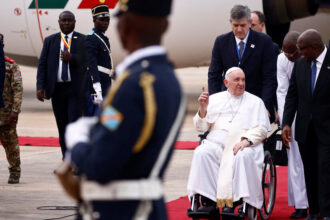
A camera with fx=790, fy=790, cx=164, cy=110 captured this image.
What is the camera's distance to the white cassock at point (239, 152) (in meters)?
6.29

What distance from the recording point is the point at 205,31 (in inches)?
569

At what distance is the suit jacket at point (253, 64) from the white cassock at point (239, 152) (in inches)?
15.5

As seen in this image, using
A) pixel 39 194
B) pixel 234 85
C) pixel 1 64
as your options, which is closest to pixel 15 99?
pixel 1 64

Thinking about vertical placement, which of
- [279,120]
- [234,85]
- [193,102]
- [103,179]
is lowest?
[193,102]

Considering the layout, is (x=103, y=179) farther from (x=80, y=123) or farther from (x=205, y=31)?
(x=205, y=31)

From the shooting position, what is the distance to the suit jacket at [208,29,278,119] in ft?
23.2

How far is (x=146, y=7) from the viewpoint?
2.62 meters

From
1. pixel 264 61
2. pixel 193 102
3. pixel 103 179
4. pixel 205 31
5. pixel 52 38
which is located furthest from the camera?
pixel 193 102

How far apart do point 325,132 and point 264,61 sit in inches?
45.7

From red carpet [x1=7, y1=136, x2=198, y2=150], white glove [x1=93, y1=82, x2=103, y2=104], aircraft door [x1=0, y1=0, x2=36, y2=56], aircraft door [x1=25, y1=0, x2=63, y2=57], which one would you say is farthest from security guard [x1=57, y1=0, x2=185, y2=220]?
aircraft door [x1=0, y1=0, x2=36, y2=56]

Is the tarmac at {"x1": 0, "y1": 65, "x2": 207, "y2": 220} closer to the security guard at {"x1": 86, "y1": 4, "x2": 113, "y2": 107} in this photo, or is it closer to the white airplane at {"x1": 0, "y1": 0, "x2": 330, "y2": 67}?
the security guard at {"x1": 86, "y1": 4, "x2": 113, "y2": 107}

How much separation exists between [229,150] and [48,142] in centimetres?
576

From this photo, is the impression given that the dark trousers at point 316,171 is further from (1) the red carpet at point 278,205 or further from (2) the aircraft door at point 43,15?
(2) the aircraft door at point 43,15

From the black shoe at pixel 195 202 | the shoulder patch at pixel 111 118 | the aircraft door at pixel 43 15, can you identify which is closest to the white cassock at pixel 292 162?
the black shoe at pixel 195 202
